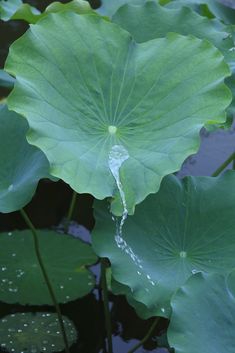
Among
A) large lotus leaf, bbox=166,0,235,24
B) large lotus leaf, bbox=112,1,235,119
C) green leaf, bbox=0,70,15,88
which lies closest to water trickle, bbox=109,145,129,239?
large lotus leaf, bbox=112,1,235,119

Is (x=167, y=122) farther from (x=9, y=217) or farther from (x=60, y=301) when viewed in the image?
(x=9, y=217)

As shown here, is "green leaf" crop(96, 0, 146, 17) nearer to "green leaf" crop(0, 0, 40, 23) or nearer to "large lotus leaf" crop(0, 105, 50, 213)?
"green leaf" crop(0, 0, 40, 23)

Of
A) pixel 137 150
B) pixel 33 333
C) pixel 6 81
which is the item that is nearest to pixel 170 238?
pixel 137 150

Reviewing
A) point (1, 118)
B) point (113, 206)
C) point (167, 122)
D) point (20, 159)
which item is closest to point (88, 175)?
point (113, 206)

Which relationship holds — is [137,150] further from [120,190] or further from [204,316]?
[204,316]

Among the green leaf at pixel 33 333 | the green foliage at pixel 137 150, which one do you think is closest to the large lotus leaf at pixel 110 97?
the green foliage at pixel 137 150

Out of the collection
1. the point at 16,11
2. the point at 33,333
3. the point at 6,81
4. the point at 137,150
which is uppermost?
the point at 137,150

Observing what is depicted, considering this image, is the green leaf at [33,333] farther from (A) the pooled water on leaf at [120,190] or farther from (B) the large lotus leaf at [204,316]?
(B) the large lotus leaf at [204,316]
